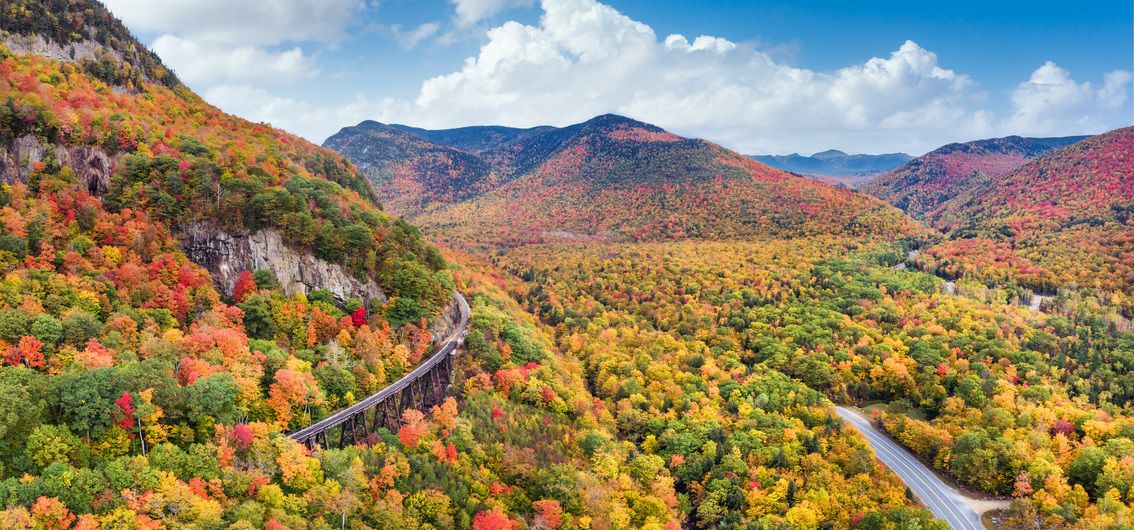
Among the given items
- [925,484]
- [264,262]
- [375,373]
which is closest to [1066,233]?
[925,484]

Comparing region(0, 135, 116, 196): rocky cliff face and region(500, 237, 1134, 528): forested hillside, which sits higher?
region(0, 135, 116, 196): rocky cliff face

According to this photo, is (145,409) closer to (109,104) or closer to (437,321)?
(437,321)

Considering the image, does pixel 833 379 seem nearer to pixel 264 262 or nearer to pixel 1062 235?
pixel 264 262

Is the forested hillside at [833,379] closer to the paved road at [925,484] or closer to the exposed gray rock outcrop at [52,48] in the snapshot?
the paved road at [925,484]

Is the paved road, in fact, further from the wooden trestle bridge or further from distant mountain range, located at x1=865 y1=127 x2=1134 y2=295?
distant mountain range, located at x1=865 y1=127 x2=1134 y2=295

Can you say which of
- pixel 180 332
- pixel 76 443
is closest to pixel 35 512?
pixel 76 443

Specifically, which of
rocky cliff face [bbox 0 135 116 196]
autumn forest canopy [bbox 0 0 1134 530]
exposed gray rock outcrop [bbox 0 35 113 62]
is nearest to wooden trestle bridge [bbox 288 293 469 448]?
autumn forest canopy [bbox 0 0 1134 530]
